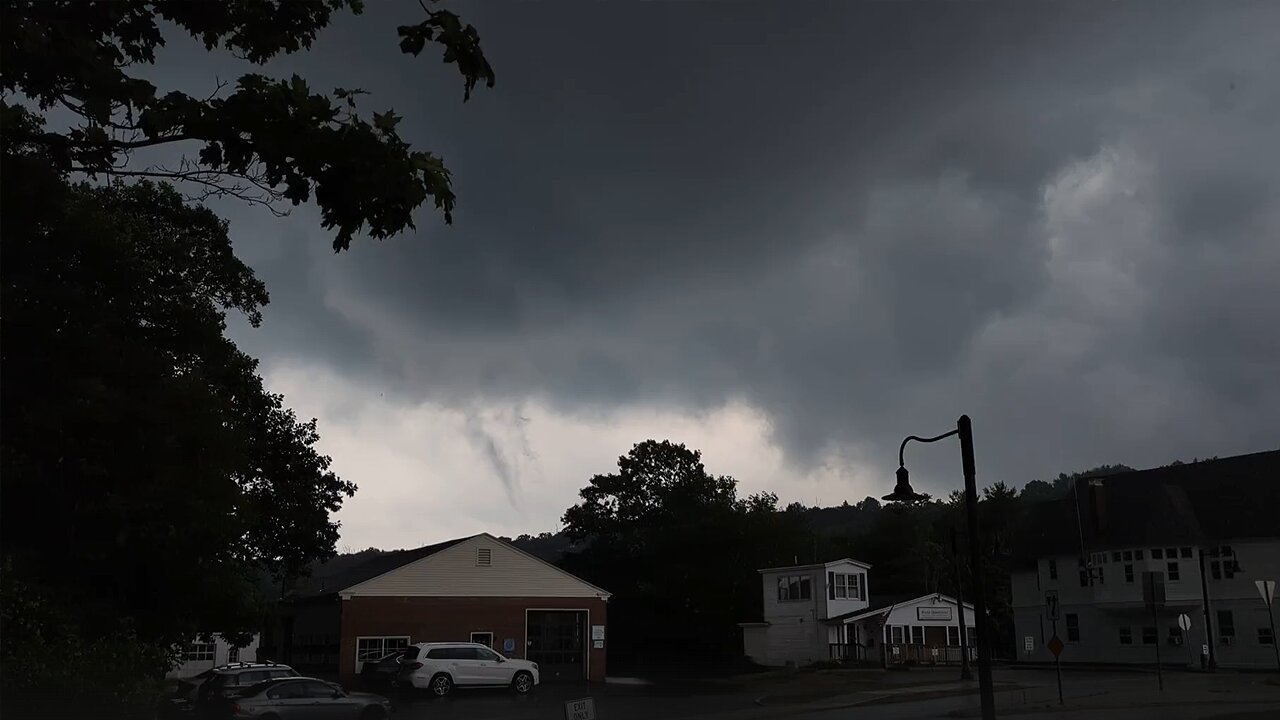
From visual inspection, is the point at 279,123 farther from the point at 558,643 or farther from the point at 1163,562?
the point at 1163,562

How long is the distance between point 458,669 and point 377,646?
9117 millimetres

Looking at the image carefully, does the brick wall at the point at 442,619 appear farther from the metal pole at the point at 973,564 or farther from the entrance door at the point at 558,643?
the metal pole at the point at 973,564

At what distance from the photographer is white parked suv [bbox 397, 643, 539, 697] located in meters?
35.1

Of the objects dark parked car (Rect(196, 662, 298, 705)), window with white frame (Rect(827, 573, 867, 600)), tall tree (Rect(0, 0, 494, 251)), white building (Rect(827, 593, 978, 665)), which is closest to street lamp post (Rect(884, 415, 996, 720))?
tall tree (Rect(0, 0, 494, 251))

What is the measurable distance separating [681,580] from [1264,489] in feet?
114

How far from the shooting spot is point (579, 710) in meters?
11.7

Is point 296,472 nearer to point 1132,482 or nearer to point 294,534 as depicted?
point 294,534

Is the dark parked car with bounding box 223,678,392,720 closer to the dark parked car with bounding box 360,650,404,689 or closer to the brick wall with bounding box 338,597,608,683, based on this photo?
the dark parked car with bounding box 360,650,404,689

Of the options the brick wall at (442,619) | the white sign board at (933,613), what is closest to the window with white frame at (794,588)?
the white sign board at (933,613)

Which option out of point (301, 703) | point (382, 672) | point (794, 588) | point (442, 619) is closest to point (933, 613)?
point (794, 588)

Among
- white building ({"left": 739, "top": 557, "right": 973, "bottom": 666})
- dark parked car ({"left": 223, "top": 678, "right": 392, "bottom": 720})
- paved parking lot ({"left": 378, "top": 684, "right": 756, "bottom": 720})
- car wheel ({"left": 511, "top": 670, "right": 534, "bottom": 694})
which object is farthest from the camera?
white building ({"left": 739, "top": 557, "right": 973, "bottom": 666})

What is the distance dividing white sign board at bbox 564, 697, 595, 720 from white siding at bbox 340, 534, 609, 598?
33524 mm

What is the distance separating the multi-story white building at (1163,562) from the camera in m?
55.4

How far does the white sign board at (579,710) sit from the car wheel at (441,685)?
81.7 feet
